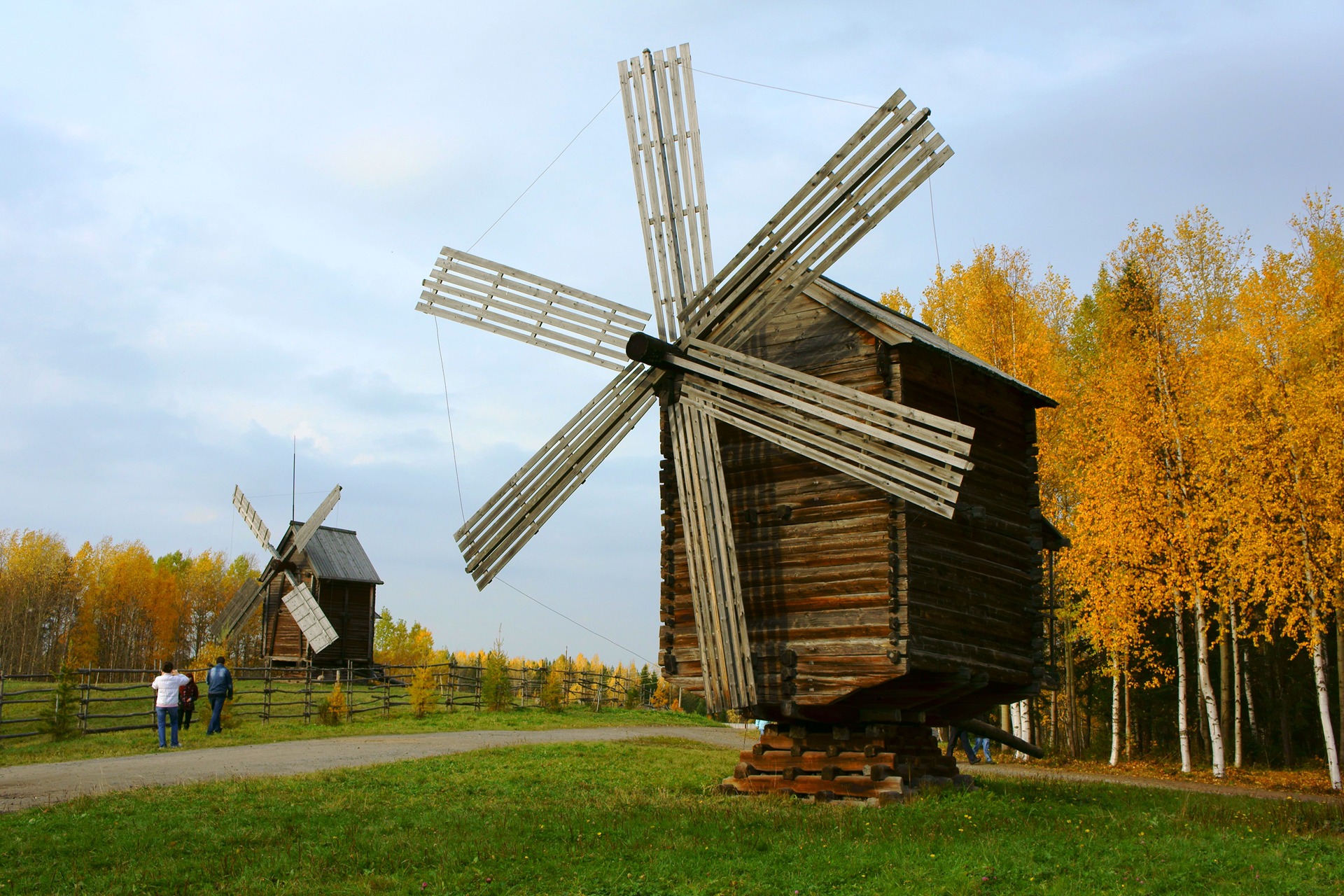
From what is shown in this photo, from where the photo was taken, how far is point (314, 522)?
36.0 metres

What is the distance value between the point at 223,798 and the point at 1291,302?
844 inches

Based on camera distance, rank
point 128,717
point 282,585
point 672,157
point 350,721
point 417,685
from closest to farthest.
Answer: point 672,157, point 128,717, point 350,721, point 417,685, point 282,585

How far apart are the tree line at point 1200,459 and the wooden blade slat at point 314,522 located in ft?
70.9

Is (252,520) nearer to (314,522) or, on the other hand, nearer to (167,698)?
(314,522)

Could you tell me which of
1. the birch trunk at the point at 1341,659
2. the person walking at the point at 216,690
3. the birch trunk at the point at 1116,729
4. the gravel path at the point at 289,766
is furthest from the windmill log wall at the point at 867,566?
the person walking at the point at 216,690

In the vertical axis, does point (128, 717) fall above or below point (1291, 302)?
below

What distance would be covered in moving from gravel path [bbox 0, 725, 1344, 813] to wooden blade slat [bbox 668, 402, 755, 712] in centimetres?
668

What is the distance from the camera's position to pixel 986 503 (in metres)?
13.9

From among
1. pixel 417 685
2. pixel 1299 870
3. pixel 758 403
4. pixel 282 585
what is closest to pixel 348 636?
pixel 282 585

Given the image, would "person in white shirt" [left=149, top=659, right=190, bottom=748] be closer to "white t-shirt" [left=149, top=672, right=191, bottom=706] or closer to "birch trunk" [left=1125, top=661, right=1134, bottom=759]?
"white t-shirt" [left=149, top=672, right=191, bottom=706]

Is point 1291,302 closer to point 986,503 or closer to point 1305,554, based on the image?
point 1305,554

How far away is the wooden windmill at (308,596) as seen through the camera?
119ft

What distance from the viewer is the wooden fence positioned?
23.1 metres

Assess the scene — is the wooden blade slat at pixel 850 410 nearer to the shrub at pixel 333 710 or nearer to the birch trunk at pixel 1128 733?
the shrub at pixel 333 710
